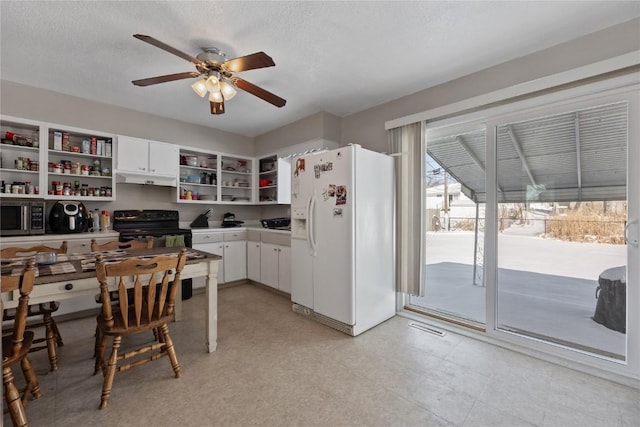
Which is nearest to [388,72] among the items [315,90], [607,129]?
[315,90]

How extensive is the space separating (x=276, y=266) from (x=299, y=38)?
8.86 ft

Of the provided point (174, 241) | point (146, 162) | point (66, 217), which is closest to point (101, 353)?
point (174, 241)

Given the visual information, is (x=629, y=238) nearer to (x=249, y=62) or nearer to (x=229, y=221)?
(x=249, y=62)

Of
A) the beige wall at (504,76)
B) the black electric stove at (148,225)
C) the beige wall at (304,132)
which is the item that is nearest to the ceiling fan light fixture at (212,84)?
the beige wall at (304,132)

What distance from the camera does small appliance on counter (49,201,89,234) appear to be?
10.2 ft

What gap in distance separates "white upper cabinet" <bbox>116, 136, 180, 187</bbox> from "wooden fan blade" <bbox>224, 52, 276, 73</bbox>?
6.99ft

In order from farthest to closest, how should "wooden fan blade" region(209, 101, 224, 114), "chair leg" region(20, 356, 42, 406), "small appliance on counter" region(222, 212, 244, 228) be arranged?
"small appliance on counter" region(222, 212, 244, 228), "wooden fan blade" region(209, 101, 224, 114), "chair leg" region(20, 356, 42, 406)

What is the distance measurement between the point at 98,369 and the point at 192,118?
326 cm

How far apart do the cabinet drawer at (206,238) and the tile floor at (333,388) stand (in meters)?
1.47

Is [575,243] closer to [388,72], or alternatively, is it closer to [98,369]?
→ [388,72]

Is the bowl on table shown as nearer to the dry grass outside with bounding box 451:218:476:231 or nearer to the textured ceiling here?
the textured ceiling

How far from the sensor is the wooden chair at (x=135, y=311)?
70.2 inches

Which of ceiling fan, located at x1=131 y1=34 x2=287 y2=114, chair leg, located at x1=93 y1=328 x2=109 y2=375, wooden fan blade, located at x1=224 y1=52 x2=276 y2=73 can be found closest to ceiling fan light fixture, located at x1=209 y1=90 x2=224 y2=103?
ceiling fan, located at x1=131 y1=34 x2=287 y2=114

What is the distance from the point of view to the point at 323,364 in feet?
7.30
